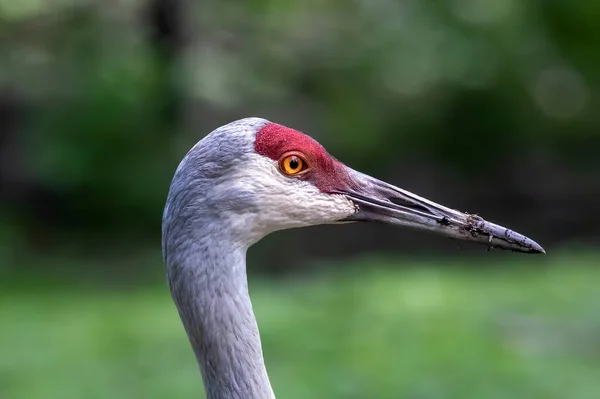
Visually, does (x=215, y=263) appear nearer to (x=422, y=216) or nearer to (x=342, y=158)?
(x=422, y=216)

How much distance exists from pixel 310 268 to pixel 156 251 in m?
2.08

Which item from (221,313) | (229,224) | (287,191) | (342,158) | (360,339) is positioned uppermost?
(342,158)

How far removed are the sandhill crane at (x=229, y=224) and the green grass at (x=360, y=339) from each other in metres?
2.79

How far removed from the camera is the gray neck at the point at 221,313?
8.43 ft

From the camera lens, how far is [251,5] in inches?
547

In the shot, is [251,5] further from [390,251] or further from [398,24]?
[390,251]

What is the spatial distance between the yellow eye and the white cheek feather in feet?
0.06

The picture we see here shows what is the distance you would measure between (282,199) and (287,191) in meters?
0.03

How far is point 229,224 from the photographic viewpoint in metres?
2.61

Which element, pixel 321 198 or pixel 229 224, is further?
pixel 321 198

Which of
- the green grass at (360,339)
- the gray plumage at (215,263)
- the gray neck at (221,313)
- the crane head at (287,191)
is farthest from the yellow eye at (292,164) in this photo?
the green grass at (360,339)

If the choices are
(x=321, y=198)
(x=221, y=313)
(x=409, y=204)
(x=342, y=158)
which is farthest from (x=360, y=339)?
(x=342, y=158)

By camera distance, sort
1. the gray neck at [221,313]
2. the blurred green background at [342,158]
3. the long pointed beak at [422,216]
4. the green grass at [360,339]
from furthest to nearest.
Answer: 1. the blurred green background at [342,158]
2. the green grass at [360,339]
3. the long pointed beak at [422,216]
4. the gray neck at [221,313]

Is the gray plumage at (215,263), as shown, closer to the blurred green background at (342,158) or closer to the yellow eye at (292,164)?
the yellow eye at (292,164)
